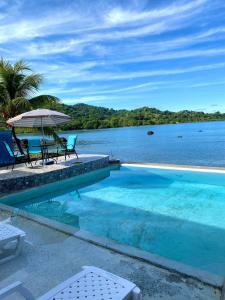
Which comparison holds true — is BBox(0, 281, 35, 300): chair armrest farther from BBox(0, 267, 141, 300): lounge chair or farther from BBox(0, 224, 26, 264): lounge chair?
BBox(0, 224, 26, 264): lounge chair

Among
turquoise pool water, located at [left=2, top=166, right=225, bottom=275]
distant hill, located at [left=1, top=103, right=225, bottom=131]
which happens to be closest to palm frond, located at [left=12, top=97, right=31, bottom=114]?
turquoise pool water, located at [left=2, top=166, right=225, bottom=275]

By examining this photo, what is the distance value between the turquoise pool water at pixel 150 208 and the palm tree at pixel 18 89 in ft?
15.3

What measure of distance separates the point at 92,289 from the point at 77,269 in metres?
0.97

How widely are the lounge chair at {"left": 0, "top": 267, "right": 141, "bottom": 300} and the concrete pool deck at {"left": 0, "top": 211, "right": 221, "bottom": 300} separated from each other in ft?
1.70

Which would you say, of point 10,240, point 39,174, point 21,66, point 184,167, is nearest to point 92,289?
point 10,240

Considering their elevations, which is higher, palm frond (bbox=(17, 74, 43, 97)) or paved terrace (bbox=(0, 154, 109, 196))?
palm frond (bbox=(17, 74, 43, 97))

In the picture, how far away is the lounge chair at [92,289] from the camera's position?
5.89 ft

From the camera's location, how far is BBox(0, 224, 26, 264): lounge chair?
2.93 meters

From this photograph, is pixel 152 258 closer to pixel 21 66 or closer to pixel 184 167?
pixel 184 167

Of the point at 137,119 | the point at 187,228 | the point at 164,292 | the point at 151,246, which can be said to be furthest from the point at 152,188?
the point at 137,119

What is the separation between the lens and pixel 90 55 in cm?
1598

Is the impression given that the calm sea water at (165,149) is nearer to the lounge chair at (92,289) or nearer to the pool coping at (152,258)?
the pool coping at (152,258)

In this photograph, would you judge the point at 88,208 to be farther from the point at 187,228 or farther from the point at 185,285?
the point at 185,285

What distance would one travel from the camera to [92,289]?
6.12ft
